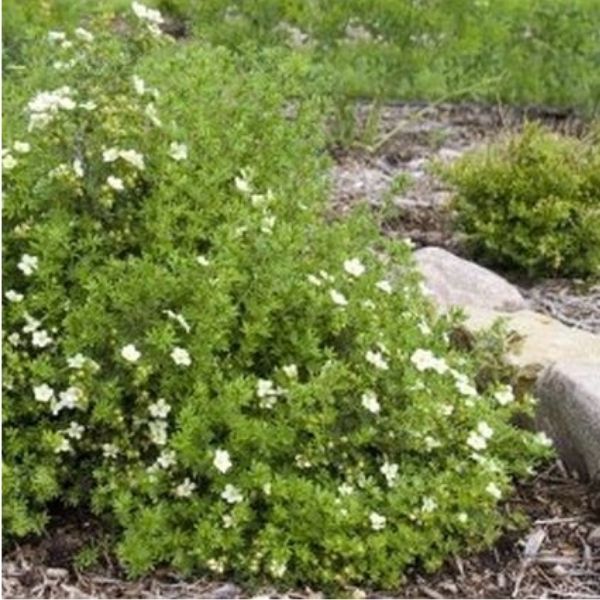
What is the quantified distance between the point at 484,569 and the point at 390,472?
0.41m

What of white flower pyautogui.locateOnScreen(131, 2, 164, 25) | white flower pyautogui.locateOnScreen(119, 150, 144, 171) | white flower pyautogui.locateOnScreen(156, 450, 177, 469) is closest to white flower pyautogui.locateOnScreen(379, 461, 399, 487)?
white flower pyautogui.locateOnScreen(156, 450, 177, 469)

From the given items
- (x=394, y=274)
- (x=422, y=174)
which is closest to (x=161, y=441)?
(x=394, y=274)

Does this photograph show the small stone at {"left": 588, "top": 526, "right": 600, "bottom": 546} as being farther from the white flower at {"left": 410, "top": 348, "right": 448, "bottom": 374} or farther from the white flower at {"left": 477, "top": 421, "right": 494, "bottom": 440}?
the white flower at {"left": 410, "top": 348, "right": 448, "bottom": 374}

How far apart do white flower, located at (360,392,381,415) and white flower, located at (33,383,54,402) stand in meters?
0.78

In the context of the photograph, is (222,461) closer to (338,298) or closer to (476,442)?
(338,298)

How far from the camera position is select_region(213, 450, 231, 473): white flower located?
412 cm

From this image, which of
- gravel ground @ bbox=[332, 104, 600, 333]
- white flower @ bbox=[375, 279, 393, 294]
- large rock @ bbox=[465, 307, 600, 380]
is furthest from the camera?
gravel ground @ bbox=[332, 104, 600, 333]

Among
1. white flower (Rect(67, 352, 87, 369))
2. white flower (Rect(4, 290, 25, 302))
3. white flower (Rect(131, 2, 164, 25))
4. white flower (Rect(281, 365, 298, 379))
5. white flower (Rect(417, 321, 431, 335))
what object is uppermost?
white flower (Rect(131, 2, 164, 25))

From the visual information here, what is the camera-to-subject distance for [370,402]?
430cm

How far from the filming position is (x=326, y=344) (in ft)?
14.8

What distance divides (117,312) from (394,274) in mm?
983

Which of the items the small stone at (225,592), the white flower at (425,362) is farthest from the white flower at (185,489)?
the white flower at (425,362)

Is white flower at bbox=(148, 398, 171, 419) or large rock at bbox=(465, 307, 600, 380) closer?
white flower at bbox=(148, 398, 171, 419)

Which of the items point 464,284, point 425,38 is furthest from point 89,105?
point 425,38
